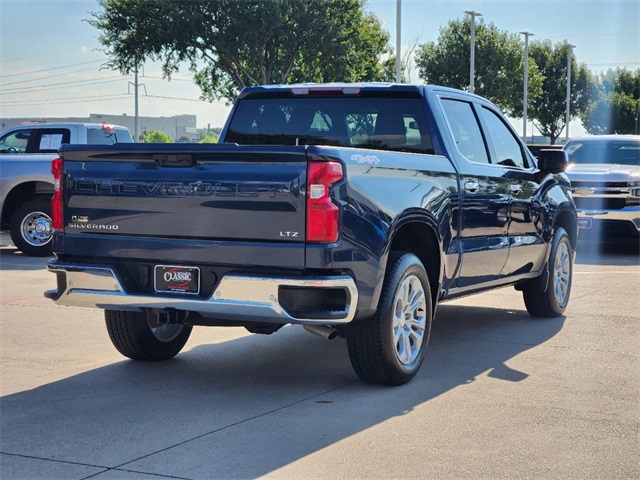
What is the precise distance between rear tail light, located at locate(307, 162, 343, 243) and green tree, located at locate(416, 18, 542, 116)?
187 ft

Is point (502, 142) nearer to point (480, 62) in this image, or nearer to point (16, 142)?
point (16, 142)

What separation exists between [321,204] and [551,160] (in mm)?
3865

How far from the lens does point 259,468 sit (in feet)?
15.4

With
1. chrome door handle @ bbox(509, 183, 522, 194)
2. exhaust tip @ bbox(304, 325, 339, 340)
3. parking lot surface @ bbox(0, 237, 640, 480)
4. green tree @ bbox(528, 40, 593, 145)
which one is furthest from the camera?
green tree @ bbox(528, 40, 593, 145)

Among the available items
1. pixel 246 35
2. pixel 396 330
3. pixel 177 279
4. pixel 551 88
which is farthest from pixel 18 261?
pixel 551 88

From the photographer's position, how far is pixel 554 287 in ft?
30.5

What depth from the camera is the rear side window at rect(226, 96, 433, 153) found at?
24.3 feet

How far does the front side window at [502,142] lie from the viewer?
8.39m

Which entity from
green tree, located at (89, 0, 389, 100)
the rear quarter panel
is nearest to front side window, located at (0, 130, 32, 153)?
the rear quarter panel

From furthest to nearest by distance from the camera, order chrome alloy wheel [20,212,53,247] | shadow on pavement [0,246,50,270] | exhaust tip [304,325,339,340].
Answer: chrome alloy wheel [20,212,53,247]
shadow on pavement [0,246,50,270]
exhaust tip [304,325,339,340]

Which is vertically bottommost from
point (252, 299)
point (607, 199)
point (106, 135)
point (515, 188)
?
point (252, 299)

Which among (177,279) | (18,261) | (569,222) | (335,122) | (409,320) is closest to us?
(177,279)

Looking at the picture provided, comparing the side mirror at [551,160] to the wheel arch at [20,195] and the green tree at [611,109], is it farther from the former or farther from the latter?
the green tree at [611,109]

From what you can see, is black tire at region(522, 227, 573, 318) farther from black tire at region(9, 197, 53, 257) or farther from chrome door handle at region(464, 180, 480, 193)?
black tire at region(9, 197, 53, 257)
